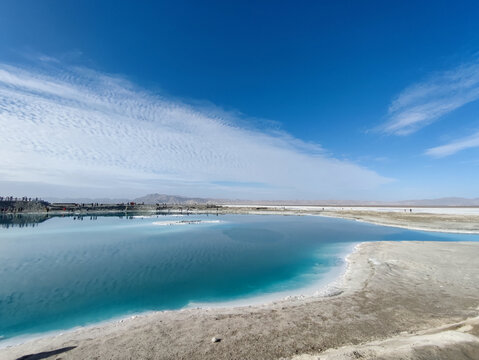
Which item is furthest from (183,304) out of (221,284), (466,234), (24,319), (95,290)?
(466,234)

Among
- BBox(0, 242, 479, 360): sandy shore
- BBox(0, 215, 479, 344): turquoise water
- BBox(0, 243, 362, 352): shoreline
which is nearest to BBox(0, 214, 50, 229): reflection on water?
BBox(0, 215, 479, 344): turquoise water

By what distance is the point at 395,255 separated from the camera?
17.1m

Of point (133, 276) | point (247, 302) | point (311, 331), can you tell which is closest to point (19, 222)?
point (133, 276)

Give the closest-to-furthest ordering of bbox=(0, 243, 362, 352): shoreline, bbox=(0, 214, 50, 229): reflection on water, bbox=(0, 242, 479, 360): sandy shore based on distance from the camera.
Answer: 1. bbox=(0, 242, 479, 360): sandy shore
2. bbox=(0, 243, 362, 352): shoreline
3. bbox=(0, 214, 50, 229): reflection on water

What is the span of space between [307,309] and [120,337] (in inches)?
253

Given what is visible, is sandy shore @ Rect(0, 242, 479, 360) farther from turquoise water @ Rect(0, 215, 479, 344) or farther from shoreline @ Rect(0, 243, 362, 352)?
turquoise water @ Rect(0, 215, 479, 344)

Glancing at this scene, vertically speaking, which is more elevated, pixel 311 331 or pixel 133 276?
pixel 311 331

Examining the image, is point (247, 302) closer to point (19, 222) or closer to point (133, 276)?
point (133, 276)

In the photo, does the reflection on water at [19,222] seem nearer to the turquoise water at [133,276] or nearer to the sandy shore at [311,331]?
the turquoise water at [133,276]

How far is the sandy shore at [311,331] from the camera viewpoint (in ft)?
19.5

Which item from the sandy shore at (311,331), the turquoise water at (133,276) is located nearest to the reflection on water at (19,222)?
the turquoise water at (133,276)

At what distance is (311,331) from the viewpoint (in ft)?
23.1

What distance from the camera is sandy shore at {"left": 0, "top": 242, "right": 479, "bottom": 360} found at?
19.5 ft

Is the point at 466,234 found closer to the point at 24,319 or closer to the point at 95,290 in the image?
the point at 95,290
